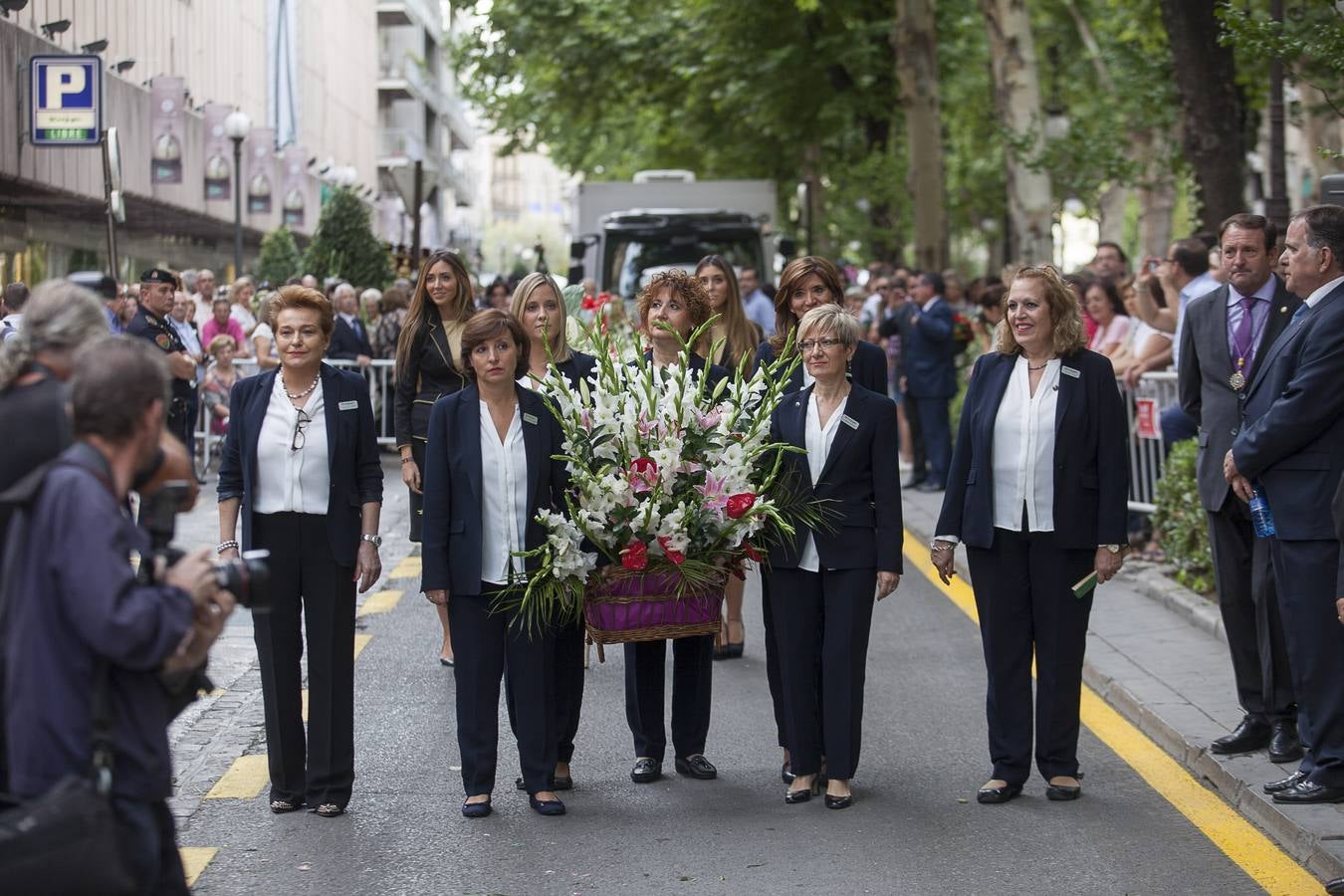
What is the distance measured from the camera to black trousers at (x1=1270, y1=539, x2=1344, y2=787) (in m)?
6.71

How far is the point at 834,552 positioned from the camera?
23.0 feet

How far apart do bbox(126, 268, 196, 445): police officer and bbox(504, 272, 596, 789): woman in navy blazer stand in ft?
13.4

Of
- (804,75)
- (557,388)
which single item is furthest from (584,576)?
(804,75)

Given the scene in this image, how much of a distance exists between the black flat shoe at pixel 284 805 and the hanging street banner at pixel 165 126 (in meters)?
26.0

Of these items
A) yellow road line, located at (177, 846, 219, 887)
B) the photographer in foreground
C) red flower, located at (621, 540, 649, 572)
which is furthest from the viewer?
red flower, located at (621, 540, 649, 572)

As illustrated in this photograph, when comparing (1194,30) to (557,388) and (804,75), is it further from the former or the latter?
(804,75)

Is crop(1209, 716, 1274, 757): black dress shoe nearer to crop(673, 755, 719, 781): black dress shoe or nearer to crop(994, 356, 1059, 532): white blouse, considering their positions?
crop(994, 356, 1059, 532): white blouse

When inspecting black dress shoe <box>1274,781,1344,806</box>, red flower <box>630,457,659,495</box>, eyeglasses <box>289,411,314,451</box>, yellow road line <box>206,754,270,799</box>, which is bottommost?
yellow road line <box>206,754,270,799</box>

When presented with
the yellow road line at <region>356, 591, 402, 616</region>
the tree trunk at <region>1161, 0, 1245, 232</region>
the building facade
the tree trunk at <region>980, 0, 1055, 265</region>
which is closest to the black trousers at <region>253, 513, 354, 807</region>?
the yellow road line at <region>356, 591, 402, 616</region>

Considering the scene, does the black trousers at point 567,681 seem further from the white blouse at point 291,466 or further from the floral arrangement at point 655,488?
the white blouse at point 291,466

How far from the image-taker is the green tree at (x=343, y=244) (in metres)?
27.4

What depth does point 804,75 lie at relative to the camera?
32.8 metres

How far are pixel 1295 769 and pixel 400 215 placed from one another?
61616 mm

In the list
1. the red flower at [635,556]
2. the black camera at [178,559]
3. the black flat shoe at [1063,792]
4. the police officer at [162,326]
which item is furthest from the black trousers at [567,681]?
the police officer at [162,326]
